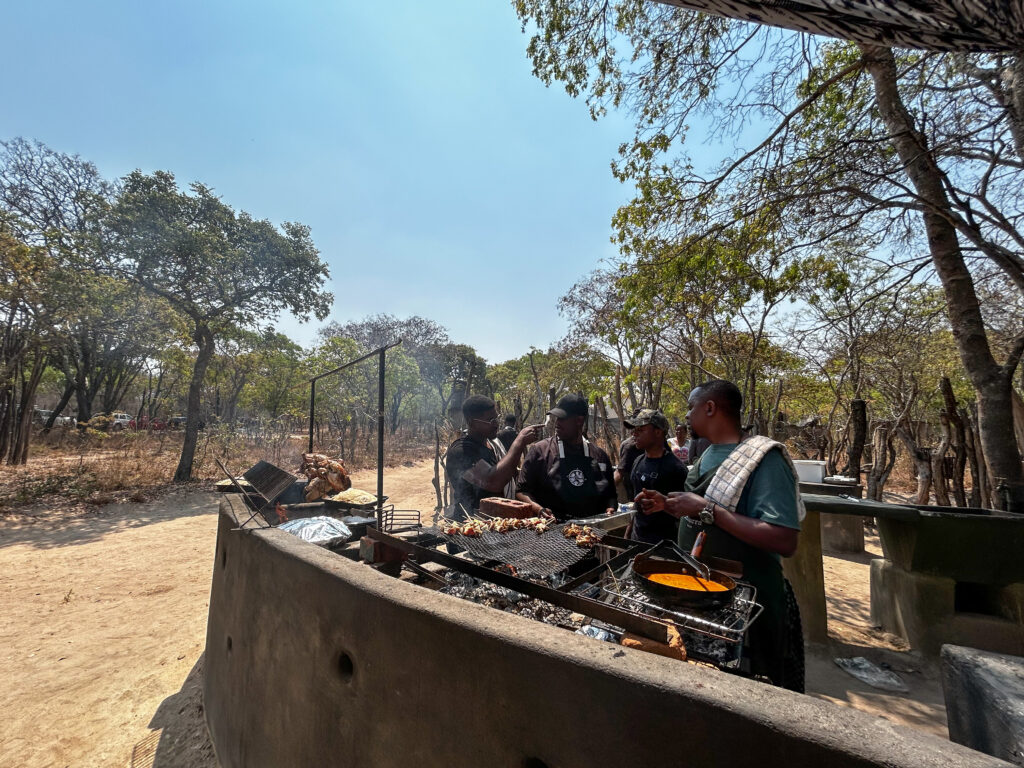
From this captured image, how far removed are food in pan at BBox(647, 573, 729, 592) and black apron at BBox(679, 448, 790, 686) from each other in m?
0.46

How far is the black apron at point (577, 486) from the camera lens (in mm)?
3562

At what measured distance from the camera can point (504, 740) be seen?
124 cm

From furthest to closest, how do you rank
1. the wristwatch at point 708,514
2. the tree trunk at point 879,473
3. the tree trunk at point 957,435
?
the tree trunk at point 879,473
the tree trunk at point 957,435
the wristwatch at point 708,514

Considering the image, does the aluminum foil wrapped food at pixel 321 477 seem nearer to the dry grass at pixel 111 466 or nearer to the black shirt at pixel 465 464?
the black shirt at pixel 465 464

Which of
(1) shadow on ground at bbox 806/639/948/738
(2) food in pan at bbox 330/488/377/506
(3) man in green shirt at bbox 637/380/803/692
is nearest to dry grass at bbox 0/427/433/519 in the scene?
(2) food in pan at bbox 330/488/377/506

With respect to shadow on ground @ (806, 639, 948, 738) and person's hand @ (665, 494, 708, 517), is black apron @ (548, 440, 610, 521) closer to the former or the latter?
person's hand @ (665, 494, 708, 517)

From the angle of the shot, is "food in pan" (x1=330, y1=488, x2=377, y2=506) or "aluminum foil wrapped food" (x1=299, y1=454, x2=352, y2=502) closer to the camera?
"food in pan" (x1=330, y1=488, x2=377, y2=506)

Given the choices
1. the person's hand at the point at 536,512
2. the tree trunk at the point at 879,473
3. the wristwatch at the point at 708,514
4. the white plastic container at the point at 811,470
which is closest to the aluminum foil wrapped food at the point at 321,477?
the person's hand at the point at 536,512

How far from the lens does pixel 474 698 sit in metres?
1.31

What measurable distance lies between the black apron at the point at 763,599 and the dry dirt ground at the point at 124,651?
2.33 meters

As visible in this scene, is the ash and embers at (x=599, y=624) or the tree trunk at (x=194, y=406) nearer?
the ash and embers at (x=599, y=624)

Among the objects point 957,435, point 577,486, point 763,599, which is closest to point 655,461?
point 577,486

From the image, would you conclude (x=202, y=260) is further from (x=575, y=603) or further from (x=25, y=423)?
(x=575, y=603)

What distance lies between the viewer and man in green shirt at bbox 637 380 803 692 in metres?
1.82
